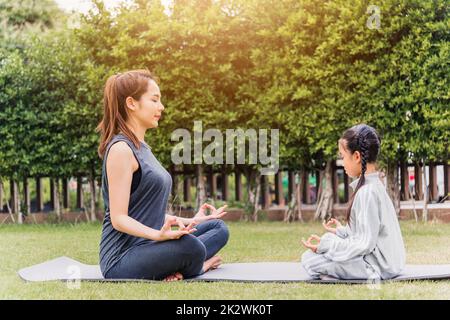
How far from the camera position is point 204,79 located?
10.8 meters

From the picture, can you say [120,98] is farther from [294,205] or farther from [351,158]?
[294,205]

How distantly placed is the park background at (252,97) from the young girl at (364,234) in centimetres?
371

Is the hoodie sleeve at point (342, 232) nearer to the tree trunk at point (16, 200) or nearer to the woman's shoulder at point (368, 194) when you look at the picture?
the woman's shoulder at point (368, 194)

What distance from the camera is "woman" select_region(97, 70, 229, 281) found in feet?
14.9

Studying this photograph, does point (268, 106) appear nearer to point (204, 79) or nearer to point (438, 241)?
point (204, 79)

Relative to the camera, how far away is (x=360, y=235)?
4.60 m

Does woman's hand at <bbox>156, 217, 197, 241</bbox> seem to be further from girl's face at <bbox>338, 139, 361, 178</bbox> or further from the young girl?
girl's face at <bbox>338, 139, 361, 178</bbox>

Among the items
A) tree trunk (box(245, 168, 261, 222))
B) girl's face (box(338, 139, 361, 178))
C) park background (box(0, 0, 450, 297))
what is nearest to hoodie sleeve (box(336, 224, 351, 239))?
girl's face (box(338, 139, 361, 178))

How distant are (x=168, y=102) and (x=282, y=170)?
88.9 inches

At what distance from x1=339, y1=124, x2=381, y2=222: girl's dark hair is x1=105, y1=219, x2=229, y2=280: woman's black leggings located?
104 centimetres

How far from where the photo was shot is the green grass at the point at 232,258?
426 cm

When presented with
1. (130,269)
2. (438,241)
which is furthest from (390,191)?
(130,269)

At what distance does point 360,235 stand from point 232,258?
2188mm

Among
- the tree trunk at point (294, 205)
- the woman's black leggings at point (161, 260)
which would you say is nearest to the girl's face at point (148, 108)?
the woman's black leggings at point (161, 260)
